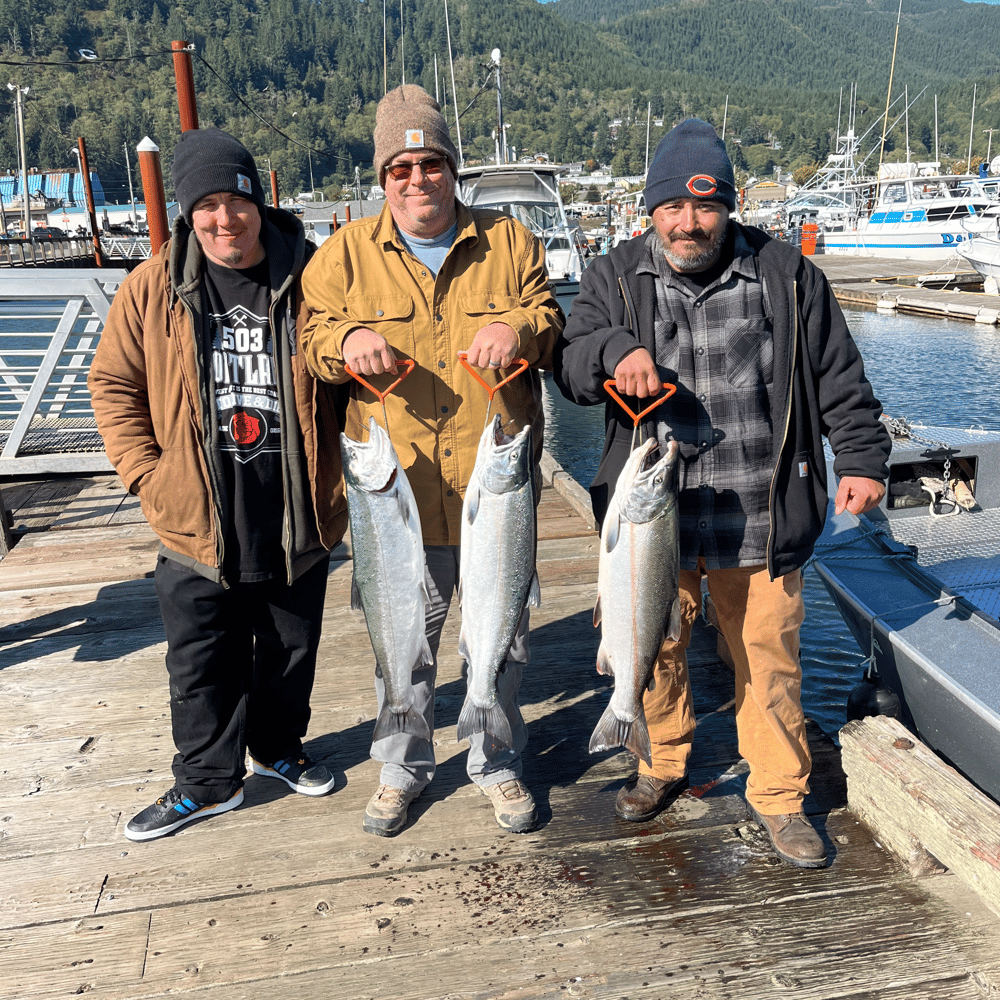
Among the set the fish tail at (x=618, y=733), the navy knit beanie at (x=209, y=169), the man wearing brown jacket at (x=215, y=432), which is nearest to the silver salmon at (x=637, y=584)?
the fish tail at (x=618, y=733)

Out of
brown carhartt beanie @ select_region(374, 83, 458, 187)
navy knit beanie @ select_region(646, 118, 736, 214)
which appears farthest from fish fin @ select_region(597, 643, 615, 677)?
brown carhartt beanie @ select_region(374, 83, 458, 187)

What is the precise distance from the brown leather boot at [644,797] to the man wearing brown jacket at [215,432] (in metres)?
1.43

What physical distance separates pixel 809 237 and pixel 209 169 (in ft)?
160

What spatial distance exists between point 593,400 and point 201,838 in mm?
2148

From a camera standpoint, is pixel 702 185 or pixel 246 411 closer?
pixel 702 185

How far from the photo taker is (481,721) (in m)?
2.79

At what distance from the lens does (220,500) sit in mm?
2885

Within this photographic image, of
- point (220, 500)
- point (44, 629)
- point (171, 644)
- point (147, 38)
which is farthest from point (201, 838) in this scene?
point (147, 38)

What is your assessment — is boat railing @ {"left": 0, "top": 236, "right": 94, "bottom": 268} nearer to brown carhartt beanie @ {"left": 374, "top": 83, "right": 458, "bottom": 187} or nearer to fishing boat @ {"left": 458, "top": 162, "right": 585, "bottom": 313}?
fishing boat @ {"left": 458, "top": 162, "right": 585, "bottom": 313}

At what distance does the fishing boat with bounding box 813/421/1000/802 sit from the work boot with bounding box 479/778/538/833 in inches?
62.4

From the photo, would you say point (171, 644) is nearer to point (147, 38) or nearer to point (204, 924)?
point (204, 924)

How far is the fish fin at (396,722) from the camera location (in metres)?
2.87

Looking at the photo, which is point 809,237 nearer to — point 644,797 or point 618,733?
point 644,797

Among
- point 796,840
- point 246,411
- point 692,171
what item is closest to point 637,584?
point 796,840
